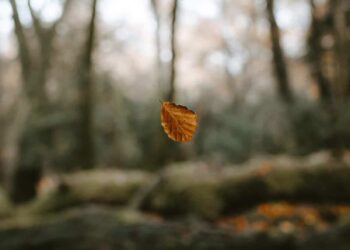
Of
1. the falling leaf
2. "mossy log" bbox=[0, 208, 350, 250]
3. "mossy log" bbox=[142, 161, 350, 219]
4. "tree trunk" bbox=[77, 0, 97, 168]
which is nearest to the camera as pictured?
the falling leaf

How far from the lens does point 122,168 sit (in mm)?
11602

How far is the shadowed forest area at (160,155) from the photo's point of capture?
208 inches

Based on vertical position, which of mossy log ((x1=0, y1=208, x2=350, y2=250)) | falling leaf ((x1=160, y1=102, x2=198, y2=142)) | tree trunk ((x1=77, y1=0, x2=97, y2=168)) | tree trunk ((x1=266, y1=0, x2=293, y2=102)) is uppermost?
tree trunk ((x1=266, y1=0, x2=293, y2=102))

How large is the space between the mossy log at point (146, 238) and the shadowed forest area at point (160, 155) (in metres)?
0.02

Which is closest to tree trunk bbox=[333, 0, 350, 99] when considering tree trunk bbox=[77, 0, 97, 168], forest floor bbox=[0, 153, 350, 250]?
forest floor bbox=[0, 153, 350, 250]

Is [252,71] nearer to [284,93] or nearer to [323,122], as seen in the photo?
[284,93]

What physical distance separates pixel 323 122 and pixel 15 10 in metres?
7.95

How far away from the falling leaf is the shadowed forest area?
1.29m

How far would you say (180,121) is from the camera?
2.07 m

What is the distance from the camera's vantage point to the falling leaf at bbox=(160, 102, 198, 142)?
205 cm

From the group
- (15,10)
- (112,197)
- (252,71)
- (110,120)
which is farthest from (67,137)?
(252,71)

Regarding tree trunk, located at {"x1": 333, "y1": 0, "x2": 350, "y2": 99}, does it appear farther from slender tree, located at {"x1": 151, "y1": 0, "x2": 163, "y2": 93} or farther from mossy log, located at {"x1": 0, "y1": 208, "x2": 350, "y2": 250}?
mossy log, located at {"x1": 0, "y1": 208, "x2": 350, "y2": 250}

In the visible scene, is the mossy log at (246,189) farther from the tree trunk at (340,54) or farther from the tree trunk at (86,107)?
the tree trunk at (86,107)

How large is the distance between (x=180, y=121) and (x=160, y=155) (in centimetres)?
638
